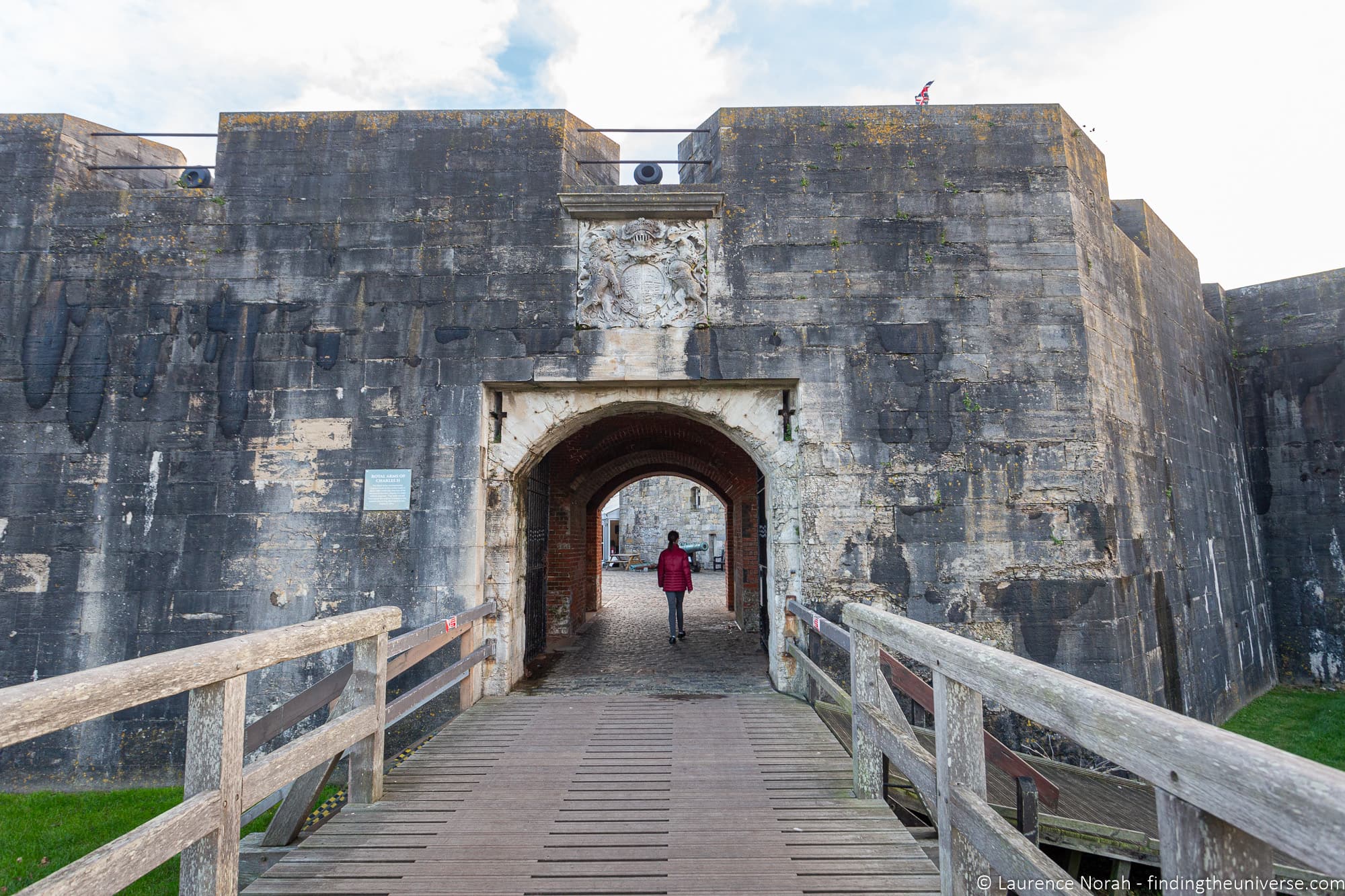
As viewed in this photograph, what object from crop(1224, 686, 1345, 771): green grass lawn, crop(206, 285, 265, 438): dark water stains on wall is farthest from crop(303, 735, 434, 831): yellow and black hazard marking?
crop(1224, 686, 1345, 771): green grass lawn

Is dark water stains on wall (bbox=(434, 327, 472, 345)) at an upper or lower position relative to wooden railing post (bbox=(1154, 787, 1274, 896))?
upper

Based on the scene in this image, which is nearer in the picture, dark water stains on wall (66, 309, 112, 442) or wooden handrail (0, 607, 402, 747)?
wooden handrail (0, 607, 402, 747)

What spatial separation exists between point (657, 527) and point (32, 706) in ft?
88.3

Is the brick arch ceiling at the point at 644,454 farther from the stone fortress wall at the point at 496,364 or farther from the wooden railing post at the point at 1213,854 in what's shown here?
the wooden railing post at the point at 1213,854

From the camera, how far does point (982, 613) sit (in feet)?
19.0

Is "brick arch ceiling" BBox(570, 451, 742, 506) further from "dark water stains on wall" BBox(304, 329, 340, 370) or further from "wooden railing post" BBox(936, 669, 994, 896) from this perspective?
"wooden railing post" BBox(936, 669, 994, 896)

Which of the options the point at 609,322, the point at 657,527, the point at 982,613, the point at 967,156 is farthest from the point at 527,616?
the point at 657,527

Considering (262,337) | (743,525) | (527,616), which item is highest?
(262,337)

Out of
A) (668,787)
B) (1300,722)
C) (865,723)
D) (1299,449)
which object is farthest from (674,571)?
(1299,449)

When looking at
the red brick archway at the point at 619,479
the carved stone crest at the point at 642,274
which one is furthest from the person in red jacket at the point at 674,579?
the carved stone crest at the point at 642,274

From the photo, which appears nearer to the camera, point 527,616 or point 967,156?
point 967,156

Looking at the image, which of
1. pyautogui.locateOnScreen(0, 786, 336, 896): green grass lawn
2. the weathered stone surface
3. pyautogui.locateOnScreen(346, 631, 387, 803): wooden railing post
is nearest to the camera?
pyautogui.locateOnScreen(346, 631, 387, 803): wooden railing post

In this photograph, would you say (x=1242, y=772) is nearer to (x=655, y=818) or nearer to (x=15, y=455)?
(x=655, y=818)

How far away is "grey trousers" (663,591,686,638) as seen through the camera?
9.14 metres
